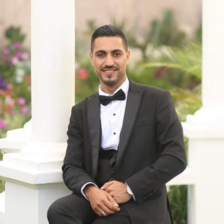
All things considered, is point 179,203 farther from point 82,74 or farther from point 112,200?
point 82,74

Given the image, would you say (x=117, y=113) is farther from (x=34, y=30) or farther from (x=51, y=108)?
(x=34, y=30)

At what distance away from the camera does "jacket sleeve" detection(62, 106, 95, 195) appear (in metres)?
3.99

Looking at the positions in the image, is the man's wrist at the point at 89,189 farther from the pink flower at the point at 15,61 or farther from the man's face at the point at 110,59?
the pink flower at the point at 15,61

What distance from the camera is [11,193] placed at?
462 cm

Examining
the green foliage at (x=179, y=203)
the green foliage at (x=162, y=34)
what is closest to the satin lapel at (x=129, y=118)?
the green foliage at (x=179, y=203)

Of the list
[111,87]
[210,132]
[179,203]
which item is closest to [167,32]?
[179,203]

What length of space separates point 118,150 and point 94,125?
0.24 m

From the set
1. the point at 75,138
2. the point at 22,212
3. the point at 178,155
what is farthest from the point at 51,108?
the point at 178,155

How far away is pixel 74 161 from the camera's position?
4.12 metres

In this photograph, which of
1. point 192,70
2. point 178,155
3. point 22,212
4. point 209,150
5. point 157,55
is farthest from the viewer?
point 157,55

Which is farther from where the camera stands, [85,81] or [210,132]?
[85,81]

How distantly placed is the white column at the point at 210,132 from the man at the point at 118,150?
3.13 ft

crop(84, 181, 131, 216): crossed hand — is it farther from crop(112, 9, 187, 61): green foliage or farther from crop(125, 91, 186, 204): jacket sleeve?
crop(112, 9, 187, 61): green foliage

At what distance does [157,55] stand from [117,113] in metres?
7.93
